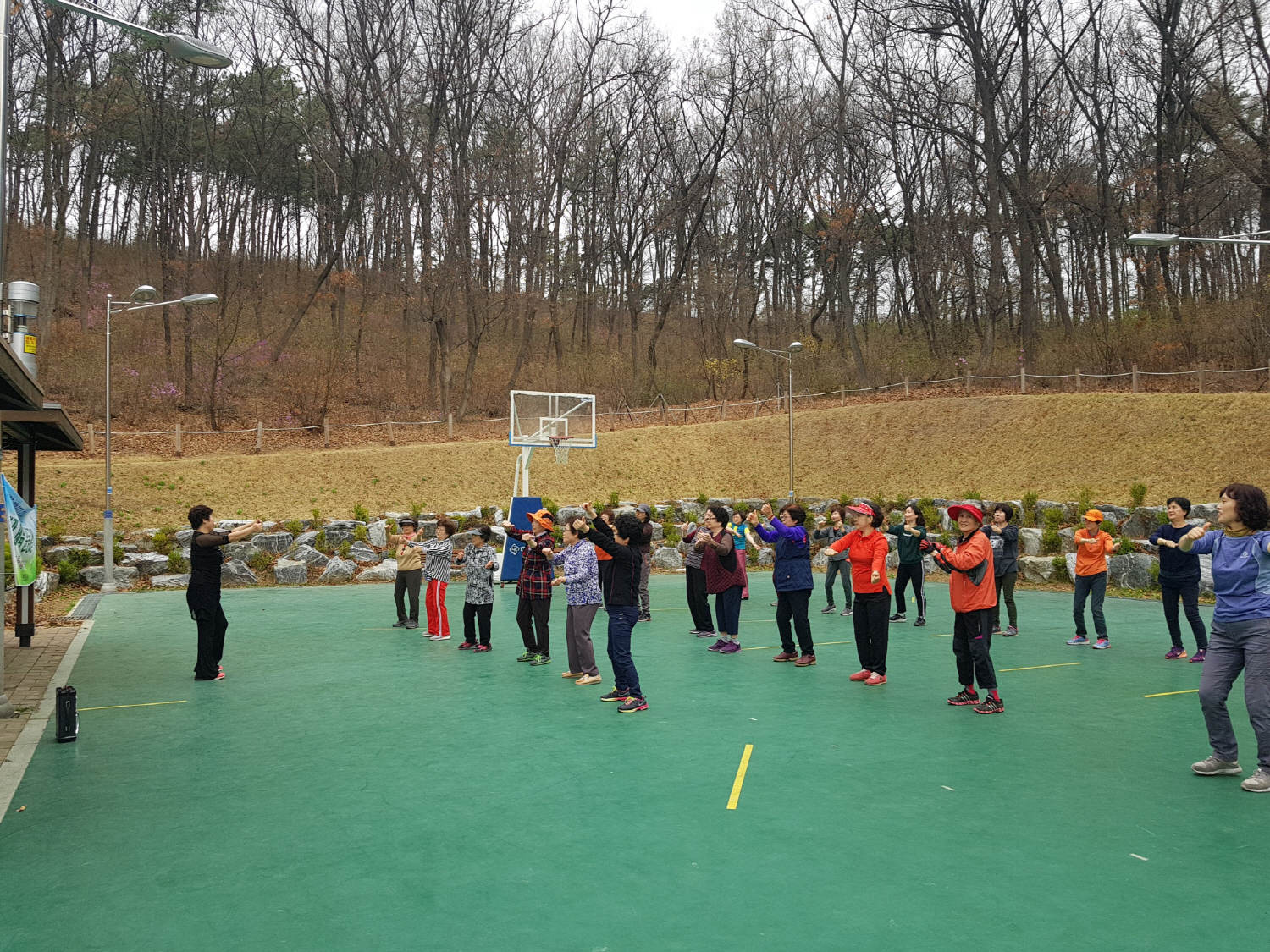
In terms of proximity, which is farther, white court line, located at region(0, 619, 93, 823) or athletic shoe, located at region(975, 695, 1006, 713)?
athletic shoe, located at region(975, 695, 1006, 713)

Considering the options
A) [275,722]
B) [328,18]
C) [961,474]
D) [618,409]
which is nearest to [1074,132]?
[961,474]

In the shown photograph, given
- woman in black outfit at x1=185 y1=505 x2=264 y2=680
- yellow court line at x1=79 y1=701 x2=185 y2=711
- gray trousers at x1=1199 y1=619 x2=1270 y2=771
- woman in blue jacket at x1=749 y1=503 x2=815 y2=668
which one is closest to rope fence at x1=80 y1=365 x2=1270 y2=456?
woman in black outfit at x1=185 y1=505 x2=264 y2=680

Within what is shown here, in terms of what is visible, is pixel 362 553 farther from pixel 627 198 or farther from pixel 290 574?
pixel 627 198

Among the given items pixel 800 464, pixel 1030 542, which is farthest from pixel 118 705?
pixel 800 464

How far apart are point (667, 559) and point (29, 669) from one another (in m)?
14.5

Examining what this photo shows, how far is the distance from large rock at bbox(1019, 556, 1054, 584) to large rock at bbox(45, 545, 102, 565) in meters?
19.7

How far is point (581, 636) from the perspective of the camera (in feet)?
29.0

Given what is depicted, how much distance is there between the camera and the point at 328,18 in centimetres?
3488

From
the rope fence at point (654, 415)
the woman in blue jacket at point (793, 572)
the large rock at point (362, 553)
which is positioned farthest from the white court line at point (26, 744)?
the rope fence at point (654, 415)

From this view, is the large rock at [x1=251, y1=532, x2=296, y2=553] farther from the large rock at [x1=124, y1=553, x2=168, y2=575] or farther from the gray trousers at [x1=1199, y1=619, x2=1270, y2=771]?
the gray trousers at [x1=1199, y1=619, x2=1270, y2=771]

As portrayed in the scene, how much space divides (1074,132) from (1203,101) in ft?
26.9

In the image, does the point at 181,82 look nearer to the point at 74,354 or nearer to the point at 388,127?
the point at 388,127

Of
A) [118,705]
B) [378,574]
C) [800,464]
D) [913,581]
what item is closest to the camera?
[118,705]

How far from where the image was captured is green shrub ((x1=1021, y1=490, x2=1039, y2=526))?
22.4 metres
